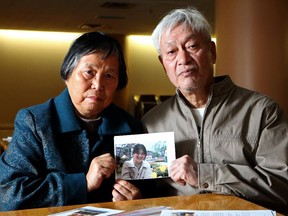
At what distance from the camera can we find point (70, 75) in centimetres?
225

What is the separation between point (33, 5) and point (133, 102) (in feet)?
15.8

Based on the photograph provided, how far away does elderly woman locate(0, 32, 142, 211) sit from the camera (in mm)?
2012

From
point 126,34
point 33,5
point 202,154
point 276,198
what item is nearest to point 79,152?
point 202,154

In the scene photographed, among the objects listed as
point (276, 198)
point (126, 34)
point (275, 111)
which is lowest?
point (276, 198)

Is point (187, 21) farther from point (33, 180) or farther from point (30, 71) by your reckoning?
point (30, 71)

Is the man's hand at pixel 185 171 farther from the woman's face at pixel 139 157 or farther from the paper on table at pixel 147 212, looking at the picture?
the paper on table at pixel 147 212

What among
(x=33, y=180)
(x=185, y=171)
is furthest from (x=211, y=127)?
(x=33, y=180)

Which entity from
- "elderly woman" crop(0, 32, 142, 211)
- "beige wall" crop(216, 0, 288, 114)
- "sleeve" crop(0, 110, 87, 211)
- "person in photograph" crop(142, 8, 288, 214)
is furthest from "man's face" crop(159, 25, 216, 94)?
"beige wall" crop(216, 0, 288, 114)

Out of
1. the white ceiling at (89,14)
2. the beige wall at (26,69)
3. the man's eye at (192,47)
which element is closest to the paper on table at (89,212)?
the man's eye at (192,47)

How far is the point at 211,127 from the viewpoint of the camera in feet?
7.37

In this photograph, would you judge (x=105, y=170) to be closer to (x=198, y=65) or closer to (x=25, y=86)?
(x=198, y=65)

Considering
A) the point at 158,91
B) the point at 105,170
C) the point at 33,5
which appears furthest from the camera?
the point at 158,91

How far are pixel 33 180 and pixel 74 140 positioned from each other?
301mm

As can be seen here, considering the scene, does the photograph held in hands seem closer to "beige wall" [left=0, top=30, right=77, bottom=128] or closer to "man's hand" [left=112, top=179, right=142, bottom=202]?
"man's hand" [left=112, top=179, right=142, bottom=202]
